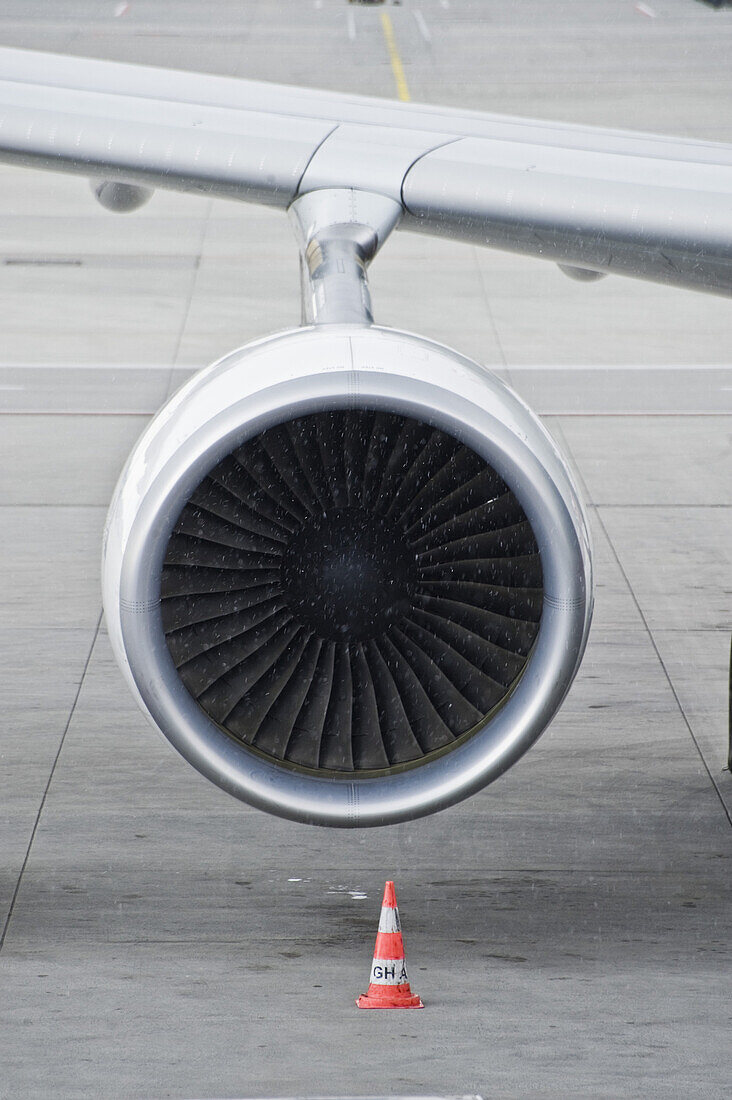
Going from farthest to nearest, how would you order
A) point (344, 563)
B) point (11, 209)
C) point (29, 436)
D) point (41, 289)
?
point (11, 209) < point (41, 289) < point (29, 436) < point (344, 563)

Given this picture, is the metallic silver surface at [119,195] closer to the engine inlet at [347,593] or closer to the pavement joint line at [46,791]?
the pavement joint line at [46,791]

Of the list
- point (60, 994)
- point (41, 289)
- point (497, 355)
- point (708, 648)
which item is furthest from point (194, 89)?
point (41, 289)

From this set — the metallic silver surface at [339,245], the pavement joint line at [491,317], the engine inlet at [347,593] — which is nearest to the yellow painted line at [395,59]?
the pavement joint line at [491,317]

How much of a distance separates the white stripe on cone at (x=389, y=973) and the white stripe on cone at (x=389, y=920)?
11 centimetres

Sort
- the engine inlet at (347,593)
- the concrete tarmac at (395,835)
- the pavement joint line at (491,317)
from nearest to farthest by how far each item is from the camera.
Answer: the engine inlet at (347,593)
the concrete tarmac at (395,835)
the pavement joint line at (491,317)

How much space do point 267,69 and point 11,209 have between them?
474 inches

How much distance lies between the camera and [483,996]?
20.0 feet

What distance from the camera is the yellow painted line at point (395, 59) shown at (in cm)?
3142

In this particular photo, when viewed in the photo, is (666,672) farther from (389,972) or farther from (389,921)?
(389,972)

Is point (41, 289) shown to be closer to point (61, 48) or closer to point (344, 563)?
point (344, 563)

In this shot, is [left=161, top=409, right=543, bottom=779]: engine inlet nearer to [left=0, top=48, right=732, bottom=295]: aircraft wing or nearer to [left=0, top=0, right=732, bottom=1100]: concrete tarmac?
[left=0, top=0, right=732, bottom=1100]: concrete tarmac

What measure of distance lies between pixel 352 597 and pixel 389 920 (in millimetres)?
1296

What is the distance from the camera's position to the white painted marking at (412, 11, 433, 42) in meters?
40.4

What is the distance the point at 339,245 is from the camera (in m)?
6.35
